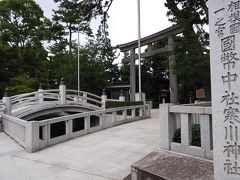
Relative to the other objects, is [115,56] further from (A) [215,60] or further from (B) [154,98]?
(A) [215,60]

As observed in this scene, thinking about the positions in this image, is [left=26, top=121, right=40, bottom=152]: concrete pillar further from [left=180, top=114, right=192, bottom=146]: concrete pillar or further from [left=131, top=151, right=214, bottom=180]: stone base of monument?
[left=180, top=114, right=192, bottom=146]: concrete pillar

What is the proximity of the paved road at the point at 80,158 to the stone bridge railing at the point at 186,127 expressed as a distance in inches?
46.2

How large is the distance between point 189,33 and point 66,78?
19.2m

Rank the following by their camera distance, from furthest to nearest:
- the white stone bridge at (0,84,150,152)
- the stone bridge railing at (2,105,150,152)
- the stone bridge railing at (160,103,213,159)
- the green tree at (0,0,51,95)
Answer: the green tree at (0,0,51,95) < the white stone bridge at (0,84,150,152) < the stone bridge railing at (2,105,150,152) < the stone bridge railing at (160,103,213,159)

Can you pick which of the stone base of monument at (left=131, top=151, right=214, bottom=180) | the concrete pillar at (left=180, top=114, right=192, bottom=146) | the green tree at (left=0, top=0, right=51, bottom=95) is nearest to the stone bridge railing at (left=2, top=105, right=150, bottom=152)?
the stone base of monument at (left=131, top=151, right=214, bottom=180)

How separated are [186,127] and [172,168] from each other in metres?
0.98

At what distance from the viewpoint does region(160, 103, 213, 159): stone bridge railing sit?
502 cm

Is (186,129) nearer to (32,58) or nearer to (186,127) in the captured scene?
(186,127)

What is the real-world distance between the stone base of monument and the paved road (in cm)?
65

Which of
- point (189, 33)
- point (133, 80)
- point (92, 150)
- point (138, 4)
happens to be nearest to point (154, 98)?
point (133, 80)

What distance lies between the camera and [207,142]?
16.5 ft

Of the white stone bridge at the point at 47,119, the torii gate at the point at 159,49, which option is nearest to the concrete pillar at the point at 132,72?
the torii gate at the point at 159,49

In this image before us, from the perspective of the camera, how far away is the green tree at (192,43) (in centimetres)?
1081

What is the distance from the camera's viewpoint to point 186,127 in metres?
5.39
